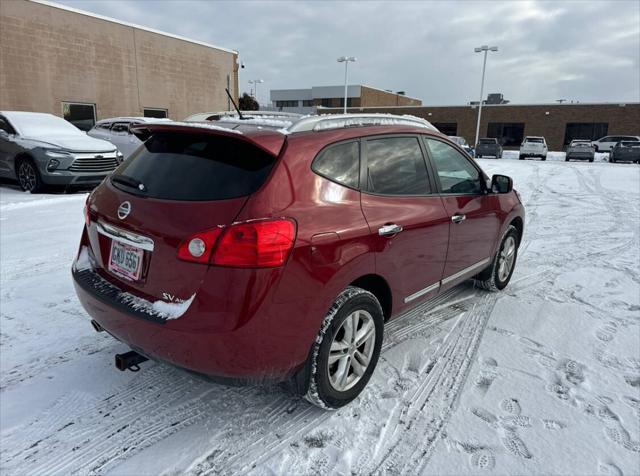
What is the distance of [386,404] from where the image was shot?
8.96 feet

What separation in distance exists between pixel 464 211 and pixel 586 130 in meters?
46.6

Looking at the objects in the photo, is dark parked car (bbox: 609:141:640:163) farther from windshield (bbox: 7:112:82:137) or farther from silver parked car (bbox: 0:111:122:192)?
windshield (bbox: 7:112:82:137)

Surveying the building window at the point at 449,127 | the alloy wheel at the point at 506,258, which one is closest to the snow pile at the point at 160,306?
the alloy wheel at the point at 506,258

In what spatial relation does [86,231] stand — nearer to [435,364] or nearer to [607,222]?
[435,364]

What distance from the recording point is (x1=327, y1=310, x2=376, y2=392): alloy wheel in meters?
2.59

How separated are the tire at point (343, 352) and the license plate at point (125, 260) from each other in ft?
3.38

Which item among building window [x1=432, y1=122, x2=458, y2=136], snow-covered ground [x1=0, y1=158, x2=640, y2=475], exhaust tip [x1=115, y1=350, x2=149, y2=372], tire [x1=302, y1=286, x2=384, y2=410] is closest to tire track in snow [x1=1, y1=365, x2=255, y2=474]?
snow-covered ground [x1=0, y1=158, x2=640, y2=475]

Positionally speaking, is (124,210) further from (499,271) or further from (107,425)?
(499,271)

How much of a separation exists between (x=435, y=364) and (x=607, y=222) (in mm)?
6785

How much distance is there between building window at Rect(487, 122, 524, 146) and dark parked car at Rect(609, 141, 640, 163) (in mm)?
17937

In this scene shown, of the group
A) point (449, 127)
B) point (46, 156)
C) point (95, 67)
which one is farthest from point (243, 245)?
point (449, 127)

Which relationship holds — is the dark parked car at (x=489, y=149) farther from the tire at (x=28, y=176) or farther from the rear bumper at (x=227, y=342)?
the rear bumper at (x=227, y=342)

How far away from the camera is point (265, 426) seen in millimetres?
2520

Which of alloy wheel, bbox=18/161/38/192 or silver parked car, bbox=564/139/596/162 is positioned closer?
alloy wheel, bbox=18/161/38/192
